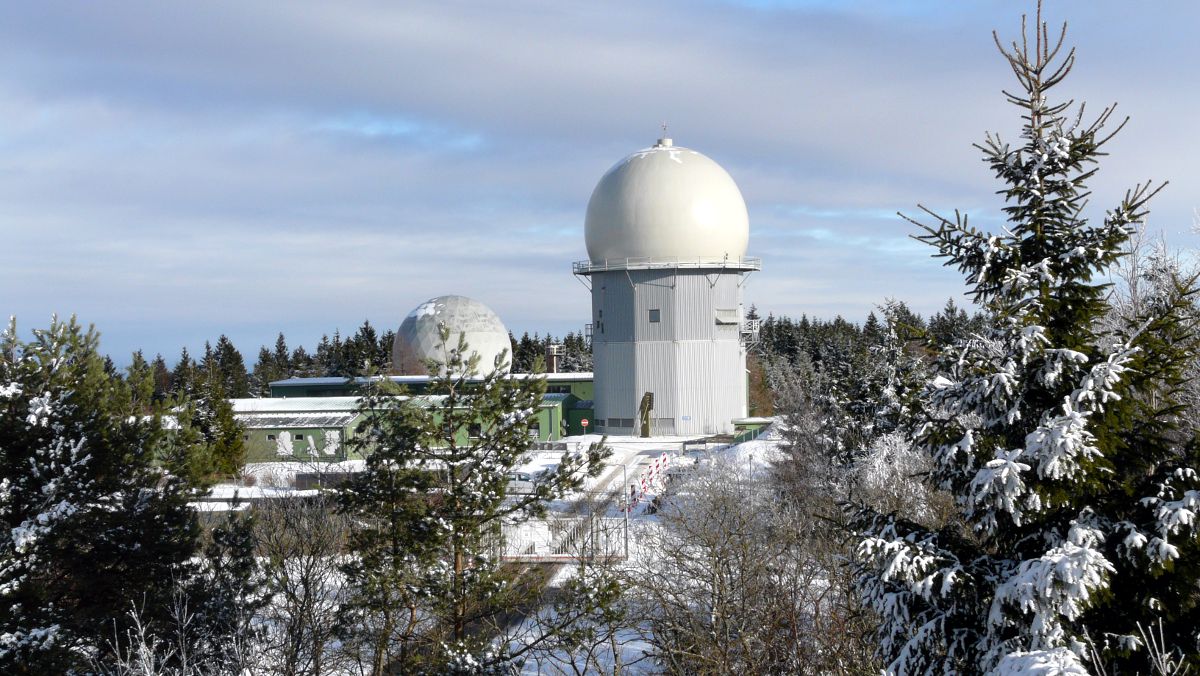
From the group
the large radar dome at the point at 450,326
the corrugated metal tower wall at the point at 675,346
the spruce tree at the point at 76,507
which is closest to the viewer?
the spruce tree at the point at 76,507

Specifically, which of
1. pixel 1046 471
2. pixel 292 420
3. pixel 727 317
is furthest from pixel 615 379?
pixel 1046 471

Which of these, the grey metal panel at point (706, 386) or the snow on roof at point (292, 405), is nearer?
the grey metal panel at point (706, 386)

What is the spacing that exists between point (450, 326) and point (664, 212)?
15.7 m

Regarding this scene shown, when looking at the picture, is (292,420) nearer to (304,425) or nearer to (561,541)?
(304,425)

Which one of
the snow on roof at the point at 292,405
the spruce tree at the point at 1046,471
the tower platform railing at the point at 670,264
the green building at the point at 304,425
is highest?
the tower platform railing at the point at 670,264

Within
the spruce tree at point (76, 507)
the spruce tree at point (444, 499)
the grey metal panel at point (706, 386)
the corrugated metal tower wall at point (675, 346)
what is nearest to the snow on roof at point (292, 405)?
the corrugated metal tower wall at point (675, 346)

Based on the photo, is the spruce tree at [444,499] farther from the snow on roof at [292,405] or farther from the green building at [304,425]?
the snow on roof at [292,405]

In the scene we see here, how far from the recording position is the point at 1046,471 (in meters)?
6.74

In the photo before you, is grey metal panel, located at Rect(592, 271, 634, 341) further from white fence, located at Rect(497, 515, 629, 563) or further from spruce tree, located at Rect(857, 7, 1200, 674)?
spruce tree, located at Rect(857, 7, 1200, 674)

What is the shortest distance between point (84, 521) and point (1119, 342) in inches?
491

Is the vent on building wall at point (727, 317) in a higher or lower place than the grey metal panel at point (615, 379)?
higher

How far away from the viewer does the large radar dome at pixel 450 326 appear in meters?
54.9

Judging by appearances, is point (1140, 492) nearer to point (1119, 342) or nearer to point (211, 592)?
point (1119, 342)

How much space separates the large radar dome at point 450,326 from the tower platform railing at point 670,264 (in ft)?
31.2
